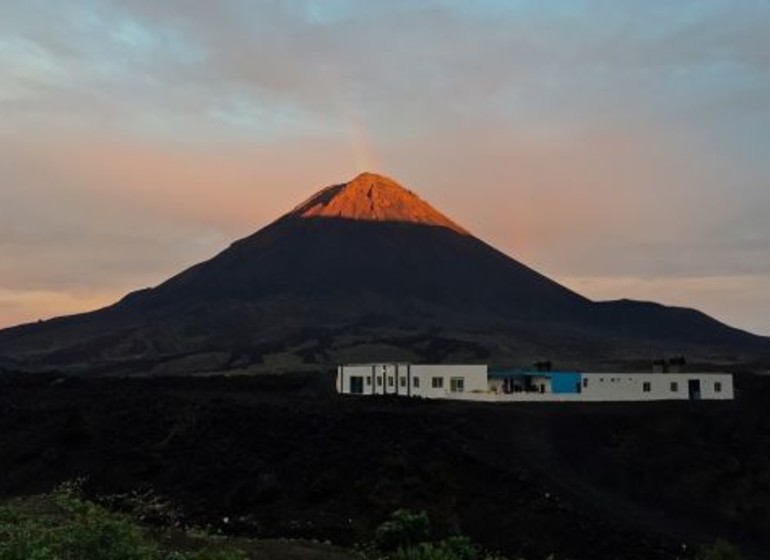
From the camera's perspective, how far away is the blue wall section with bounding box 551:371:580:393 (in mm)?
69938

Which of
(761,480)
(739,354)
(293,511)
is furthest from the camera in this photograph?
(739,354)

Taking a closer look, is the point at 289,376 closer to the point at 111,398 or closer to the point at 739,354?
the point at 111,398

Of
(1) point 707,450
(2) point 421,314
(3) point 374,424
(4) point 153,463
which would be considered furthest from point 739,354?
(4) point 153,463

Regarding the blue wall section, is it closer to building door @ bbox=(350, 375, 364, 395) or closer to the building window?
the building window

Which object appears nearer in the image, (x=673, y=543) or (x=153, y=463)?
(x=673, y=543)

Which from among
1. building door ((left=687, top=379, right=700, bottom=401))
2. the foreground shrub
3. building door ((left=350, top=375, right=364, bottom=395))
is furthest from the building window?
the foreground shrub

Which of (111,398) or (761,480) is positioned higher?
(111,398)

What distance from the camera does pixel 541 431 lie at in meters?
55.2

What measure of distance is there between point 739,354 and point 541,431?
13020cm

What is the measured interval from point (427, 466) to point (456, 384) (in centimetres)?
2739

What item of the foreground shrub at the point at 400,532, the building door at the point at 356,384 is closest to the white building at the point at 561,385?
the building door at the point at 356,384

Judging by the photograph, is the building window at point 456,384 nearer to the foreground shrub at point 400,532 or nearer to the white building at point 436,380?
the white building at point 436,380

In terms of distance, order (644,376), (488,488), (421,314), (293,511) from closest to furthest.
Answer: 1. (293,511)
2. (488,488)
3. (644,376)
4. (421,314)

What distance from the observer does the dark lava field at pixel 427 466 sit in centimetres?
3834
